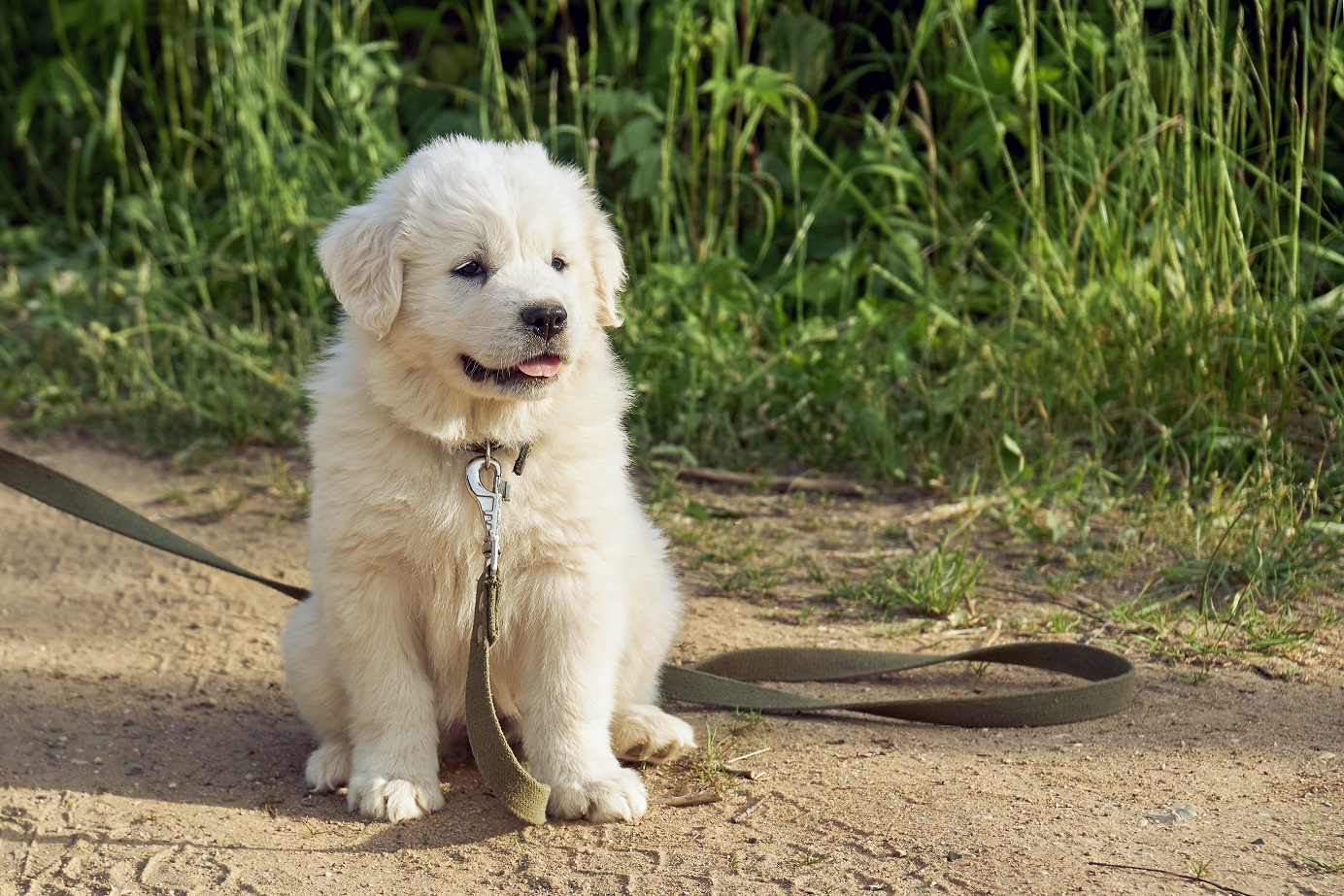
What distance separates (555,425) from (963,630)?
160cm

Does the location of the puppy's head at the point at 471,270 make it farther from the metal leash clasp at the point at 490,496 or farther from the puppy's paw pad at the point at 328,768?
the puppy's paw pad at the point at 328,768

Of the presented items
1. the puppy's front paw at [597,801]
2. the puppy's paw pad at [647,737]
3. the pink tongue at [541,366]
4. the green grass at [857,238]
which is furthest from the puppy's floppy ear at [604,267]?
the green grass at [857,238]

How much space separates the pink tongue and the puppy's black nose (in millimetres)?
48

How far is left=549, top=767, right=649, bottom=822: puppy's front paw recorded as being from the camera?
9.12 ft

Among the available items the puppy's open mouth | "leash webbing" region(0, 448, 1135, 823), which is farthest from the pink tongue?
"leash webbing" region(0, 448, 1135, 823)

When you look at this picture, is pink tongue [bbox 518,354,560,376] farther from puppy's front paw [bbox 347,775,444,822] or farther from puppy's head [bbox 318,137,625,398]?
puppy's front paw [bbox 347,775,444,822]

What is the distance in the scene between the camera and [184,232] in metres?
6.74

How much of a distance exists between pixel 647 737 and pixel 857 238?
357 centimetres

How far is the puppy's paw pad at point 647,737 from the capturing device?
3068 mm

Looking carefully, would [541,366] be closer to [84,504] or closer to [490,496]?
[490,496]

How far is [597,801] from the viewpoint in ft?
9.12

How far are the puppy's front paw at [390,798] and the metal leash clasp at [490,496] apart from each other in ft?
1.62

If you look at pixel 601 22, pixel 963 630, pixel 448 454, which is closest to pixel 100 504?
pixel 448 454

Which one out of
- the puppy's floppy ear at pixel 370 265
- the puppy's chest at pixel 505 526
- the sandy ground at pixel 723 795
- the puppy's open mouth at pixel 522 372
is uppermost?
the puppy's floppy ear at pixel 370 265
